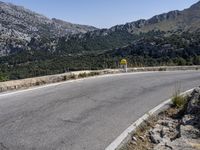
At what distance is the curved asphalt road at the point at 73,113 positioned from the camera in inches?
255

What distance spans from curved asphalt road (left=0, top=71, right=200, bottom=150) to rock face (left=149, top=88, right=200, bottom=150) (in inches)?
27.9

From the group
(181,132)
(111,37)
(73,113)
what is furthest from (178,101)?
(111,37)

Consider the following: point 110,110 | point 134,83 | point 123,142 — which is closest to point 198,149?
point 123,142

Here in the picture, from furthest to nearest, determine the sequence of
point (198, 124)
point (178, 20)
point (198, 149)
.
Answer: point (178, 20), point (198, 124), point (198, 149)

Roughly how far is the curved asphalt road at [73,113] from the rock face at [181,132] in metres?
0.71

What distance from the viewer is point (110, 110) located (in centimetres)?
923

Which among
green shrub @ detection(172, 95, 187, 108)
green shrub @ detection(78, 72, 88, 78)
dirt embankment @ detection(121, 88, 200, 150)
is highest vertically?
green shrub @ detection(78, 72, 88, 78)

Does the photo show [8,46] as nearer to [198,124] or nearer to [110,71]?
[110,71]

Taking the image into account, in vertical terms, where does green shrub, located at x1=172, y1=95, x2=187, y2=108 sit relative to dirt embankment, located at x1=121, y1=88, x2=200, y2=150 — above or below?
above

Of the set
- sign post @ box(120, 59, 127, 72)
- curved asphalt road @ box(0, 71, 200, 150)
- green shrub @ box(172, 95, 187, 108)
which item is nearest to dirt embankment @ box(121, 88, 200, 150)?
curved asphalt road @ box(0, 71, 200, 150)

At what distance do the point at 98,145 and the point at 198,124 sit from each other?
199 centimetres

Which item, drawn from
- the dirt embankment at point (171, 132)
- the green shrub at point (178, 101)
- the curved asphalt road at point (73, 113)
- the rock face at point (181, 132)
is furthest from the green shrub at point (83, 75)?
the rock face at point (181, 132)

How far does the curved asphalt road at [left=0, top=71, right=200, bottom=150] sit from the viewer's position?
21.3 ft

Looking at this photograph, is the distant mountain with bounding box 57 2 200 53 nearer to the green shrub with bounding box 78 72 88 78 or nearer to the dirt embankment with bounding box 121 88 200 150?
the green shrub with bounding box 78 72 88 78
